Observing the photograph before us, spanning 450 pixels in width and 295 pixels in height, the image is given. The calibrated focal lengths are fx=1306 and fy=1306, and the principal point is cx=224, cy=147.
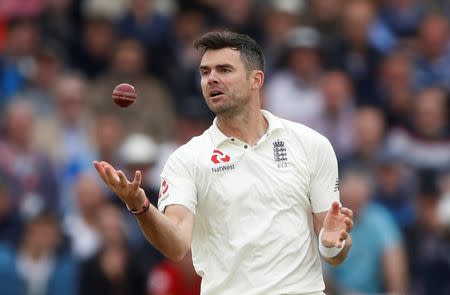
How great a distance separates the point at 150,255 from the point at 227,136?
5035 mm

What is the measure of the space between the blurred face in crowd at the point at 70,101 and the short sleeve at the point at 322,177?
654cm

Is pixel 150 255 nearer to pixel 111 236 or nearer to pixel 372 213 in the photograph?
pixel 111 236

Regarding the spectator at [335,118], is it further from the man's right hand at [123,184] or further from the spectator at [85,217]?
the man's right hand at [123,184]

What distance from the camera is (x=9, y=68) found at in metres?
14.8

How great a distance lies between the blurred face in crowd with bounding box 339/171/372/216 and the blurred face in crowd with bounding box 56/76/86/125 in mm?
3311

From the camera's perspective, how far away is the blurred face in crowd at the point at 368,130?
13.8m

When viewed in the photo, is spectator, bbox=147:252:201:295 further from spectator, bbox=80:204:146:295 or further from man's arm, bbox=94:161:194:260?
man's arm, bbox=94:161:194:260

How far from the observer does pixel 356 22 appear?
1518cm

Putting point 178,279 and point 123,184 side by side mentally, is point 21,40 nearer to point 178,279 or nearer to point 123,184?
point 178,279

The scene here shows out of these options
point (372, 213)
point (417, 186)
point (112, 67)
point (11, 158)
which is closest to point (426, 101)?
point (417, 186)

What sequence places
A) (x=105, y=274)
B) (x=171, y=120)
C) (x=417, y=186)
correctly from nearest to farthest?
(x=105, y=274)
(x=417, y=186)
(x=171, y=120)

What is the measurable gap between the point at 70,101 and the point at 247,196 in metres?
6.72

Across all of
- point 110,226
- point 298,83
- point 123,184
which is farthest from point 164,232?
point 298,83

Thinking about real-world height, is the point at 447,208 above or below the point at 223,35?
below
